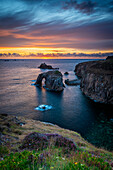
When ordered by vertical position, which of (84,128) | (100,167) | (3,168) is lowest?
(84,128)

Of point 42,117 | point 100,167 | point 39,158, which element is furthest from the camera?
point 42,117

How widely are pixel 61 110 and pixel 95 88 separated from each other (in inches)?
919

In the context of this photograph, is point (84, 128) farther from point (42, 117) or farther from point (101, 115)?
point (42, 117)

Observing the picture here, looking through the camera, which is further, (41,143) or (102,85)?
(102,85)

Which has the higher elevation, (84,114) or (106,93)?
(106,93)

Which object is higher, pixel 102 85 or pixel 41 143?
pixel 102 85

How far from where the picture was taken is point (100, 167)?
19.8ft

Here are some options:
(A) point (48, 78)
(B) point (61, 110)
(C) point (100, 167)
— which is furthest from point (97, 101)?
(C) point (100, 167)

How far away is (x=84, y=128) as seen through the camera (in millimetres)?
31609

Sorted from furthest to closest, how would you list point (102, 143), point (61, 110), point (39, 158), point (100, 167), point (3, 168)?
point (61, 110)
point (102, 143)
point (39, 158)
point (100, 167)
point (3, 168)

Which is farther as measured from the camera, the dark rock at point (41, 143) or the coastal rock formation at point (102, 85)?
the coastal rock formation at point (102, 85)

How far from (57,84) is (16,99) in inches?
1127

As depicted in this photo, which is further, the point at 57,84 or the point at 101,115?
the point at 57,84

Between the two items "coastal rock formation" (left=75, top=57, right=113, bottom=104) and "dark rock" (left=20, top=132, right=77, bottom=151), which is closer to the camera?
"dark rock" (left=20, top=132, right=77, bottom=151)
